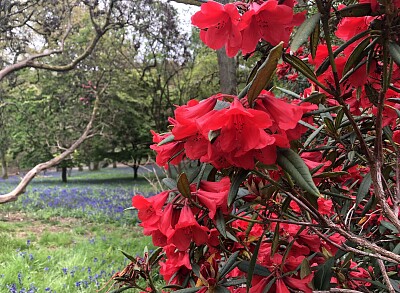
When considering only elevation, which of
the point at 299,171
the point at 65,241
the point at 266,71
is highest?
the point at 266,71

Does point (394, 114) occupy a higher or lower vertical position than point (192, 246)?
higher

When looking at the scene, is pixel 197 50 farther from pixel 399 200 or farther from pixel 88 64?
pixel 399 200

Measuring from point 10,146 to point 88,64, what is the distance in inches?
217

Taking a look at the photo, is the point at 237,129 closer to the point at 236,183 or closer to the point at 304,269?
the point at 236,183

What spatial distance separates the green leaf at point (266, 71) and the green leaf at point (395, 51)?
0.19 m

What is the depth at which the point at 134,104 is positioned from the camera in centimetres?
1098

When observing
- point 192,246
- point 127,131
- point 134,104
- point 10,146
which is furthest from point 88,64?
point 192,246

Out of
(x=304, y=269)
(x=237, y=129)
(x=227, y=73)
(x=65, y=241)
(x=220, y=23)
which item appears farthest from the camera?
(x=65, y=241)

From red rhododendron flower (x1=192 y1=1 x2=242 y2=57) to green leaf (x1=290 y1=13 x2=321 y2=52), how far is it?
0.26ft

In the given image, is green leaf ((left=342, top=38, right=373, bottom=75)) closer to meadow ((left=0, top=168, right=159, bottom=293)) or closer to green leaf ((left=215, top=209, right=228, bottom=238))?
green leaf ((left=215, top=209, right=228, bottom=238))

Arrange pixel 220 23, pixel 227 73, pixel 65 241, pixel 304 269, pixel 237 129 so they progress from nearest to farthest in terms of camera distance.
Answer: pixel 237 129 → pixel 220 23 → pixel 304 269 → pixel 227 73 → pixel 65 241

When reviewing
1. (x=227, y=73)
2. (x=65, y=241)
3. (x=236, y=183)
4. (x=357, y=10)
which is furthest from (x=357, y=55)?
(x=65, y=241)

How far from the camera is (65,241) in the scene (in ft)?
16.4

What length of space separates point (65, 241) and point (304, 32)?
500 centimetres
